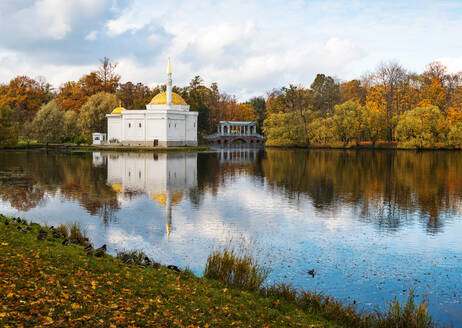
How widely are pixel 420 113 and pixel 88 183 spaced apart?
60092 millimetres

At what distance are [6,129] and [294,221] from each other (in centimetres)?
6038

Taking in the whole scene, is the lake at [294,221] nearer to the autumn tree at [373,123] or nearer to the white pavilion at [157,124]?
the white pavilion at [157,124]

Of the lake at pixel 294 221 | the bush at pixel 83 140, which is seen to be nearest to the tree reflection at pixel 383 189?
the lake at pixel 294 221

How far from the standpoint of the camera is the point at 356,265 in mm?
11867

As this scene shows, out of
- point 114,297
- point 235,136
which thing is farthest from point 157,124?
point 114,297

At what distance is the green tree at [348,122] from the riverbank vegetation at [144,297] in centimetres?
6693

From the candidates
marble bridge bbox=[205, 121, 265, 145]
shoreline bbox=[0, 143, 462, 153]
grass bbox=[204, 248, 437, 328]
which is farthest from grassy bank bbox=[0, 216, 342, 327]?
marble bridge bbox=[205, 121, 265, 145]

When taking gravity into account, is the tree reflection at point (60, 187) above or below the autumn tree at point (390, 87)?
below

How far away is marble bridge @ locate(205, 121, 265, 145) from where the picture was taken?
325 feet

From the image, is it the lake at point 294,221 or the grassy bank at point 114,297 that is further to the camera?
the lake at point 294,221

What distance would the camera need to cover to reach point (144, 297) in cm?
788

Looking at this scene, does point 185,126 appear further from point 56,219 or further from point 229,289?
point 229,289

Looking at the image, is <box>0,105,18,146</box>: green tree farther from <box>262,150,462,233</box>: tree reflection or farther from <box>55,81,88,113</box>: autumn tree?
<box>262,150,462,233</box>: tree reflection

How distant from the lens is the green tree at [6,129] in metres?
64.1
